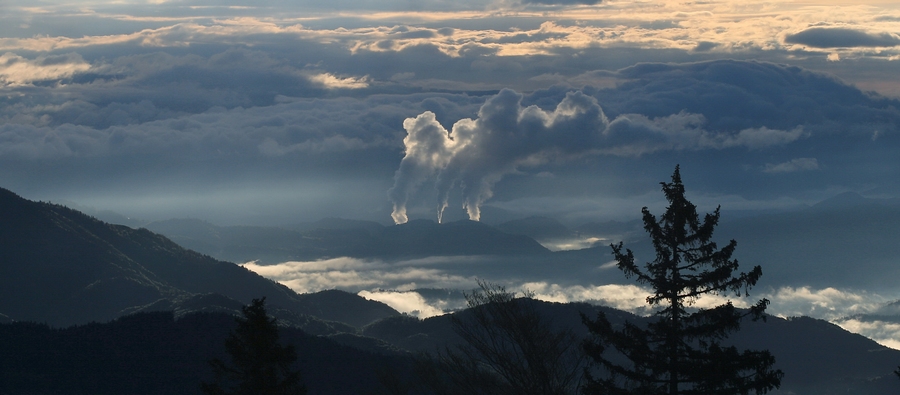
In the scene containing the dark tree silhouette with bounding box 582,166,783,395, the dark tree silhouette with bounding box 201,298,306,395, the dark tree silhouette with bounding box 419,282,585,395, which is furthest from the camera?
the dark tree silhouette with bounding box 201,298,306,395

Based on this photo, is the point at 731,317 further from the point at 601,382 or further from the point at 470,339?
the point at 470,339

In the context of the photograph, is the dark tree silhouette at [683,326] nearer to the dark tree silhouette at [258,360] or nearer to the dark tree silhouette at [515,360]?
the dark tree silhouette at [515,360]

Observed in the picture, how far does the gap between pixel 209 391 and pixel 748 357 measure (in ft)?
75.9

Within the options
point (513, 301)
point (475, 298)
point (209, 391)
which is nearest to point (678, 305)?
point (513, 301)

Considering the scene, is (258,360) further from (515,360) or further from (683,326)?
(683,326)

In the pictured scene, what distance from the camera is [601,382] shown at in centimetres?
3572

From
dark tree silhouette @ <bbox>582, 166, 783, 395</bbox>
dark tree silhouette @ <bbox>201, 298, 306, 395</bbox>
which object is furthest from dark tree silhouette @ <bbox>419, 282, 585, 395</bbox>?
dark tree silhouette @ <bbox>201, 298, 306, 395</bbox>

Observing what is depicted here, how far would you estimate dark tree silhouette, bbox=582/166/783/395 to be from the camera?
33.8 m

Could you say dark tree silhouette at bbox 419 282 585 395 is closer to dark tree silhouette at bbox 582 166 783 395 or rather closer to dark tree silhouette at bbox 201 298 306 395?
dark tree silhouette at bbox 582 166 783 395

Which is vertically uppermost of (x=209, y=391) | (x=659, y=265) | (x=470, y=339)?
(x=659, y=265)

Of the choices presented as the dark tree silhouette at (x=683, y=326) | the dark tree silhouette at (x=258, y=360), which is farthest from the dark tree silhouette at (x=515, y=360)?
the dark tree silhouette at (x=258, y=360)

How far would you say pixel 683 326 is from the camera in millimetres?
34812

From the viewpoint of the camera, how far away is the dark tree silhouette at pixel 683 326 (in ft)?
111

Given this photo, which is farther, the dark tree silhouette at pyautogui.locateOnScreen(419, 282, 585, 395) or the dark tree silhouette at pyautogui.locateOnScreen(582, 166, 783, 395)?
the dark tree silhouette at pyautogui.locateOnScreen(419, 282, 585, 395)
